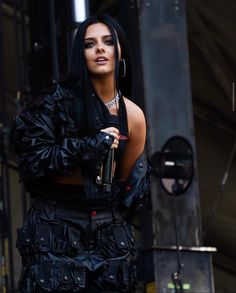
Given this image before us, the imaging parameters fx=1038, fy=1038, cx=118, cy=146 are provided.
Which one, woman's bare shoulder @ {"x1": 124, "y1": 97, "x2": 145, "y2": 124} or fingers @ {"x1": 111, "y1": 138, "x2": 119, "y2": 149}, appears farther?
woman's bare shoulder @ {"x1": 124, "y1": 97, "x2": 145, "y2": 124}

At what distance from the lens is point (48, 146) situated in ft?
10.4

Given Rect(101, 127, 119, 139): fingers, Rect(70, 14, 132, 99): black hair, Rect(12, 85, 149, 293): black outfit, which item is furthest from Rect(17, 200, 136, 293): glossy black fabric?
Rect(70, 14, 132, 99): black hair

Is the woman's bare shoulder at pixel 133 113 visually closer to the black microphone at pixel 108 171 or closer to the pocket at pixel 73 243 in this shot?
the black microphone at pixel 108 171

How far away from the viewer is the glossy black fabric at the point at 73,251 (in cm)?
312

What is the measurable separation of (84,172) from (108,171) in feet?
0.41

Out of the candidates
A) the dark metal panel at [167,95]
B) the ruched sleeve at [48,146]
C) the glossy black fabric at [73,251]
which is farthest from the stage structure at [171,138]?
the ruched sleeve at [48,146]

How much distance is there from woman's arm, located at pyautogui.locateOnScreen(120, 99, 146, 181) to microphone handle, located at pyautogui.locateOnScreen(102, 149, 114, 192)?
9.6 inches

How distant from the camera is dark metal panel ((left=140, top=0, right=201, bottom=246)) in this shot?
21.6 ft

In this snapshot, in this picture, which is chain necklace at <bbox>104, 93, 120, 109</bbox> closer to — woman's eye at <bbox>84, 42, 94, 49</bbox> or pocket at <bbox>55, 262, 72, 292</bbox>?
woman's eye at <bbox>84, 42, 94, 49</bbox>

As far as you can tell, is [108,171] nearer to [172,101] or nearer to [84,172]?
[84,172]

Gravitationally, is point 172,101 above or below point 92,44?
below

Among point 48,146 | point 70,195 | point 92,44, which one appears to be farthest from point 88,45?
point 70,195

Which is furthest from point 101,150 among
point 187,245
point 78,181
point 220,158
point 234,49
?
point 220,158

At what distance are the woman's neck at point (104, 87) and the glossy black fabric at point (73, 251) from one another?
→ 366 millimetres
